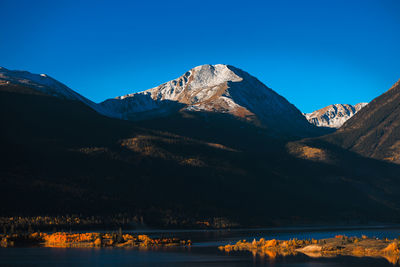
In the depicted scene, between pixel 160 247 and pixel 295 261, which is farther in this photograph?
pixel 160 247

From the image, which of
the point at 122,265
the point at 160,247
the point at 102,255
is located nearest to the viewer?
the point at 122,265

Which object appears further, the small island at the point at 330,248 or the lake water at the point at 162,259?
the small island at the point at 330,248

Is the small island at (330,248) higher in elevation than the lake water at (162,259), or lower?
higher

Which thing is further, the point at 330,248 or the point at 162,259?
the point at 330,248

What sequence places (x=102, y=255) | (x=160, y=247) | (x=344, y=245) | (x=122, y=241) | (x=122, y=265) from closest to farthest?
(x=122, y=265), (x=102, y=255), (x=344, y=245), (x=160, y=247), (x=122, y=241)

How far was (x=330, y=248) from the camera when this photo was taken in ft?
523

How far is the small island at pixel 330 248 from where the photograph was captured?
148 meters

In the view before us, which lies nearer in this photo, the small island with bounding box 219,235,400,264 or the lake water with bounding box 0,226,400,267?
the lake water with bounding box 0,226,400,267

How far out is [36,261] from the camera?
132m

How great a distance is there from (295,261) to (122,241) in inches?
3077

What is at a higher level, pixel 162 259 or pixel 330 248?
pixel 330 248

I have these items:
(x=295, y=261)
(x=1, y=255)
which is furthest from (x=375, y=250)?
(x=1, y=255)

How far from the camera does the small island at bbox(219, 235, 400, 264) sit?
14750 cm

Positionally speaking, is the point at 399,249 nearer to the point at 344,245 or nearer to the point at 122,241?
the point at 344,245
